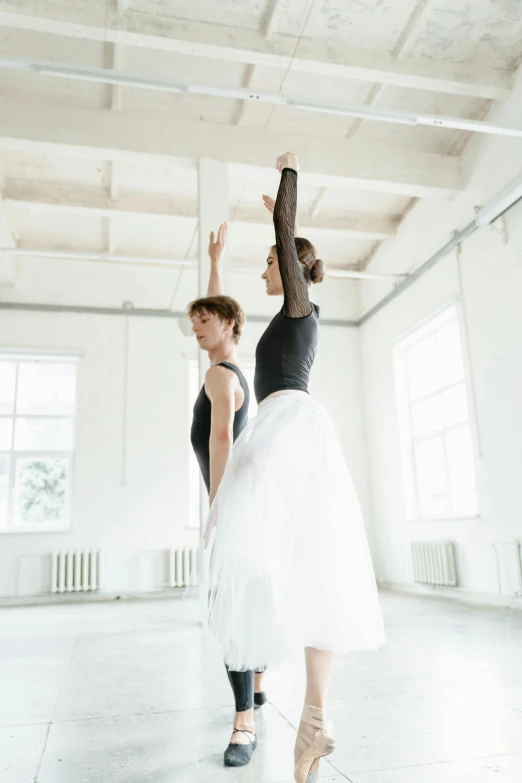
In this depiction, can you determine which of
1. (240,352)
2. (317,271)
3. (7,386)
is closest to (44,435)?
(7,386)

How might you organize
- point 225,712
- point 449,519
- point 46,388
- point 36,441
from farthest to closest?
point 46,388 → point 36,441 → point 449,519 → point 225,712

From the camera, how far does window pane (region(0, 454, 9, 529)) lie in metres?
7.52

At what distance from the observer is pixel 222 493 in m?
1.62

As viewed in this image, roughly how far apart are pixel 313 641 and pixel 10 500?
22.7ft

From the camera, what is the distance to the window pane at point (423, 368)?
704cm

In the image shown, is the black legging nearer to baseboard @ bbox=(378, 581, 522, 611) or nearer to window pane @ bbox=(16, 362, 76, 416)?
baseboard @ bbox=(378, 581, 522, 611)

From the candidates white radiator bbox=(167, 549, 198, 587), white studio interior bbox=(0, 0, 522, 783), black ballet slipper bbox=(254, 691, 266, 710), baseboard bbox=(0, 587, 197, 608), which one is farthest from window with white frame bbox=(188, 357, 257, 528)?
black ballet slipper bbox=(254, 691, 266, 710)

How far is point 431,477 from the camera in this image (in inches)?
279

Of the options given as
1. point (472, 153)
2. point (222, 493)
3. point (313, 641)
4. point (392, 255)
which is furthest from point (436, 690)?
point (392, 255)

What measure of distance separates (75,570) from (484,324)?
205 inches

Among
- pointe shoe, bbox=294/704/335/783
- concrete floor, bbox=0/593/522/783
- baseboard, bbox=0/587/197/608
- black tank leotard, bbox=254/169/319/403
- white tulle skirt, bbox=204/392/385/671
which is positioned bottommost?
baseboard, bbox=0/587/197/608

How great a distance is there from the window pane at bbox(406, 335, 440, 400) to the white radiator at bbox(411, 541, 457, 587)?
5.53ft

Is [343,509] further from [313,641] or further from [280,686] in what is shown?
[280,686]

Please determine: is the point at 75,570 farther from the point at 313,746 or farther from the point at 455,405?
the point at 313,746
